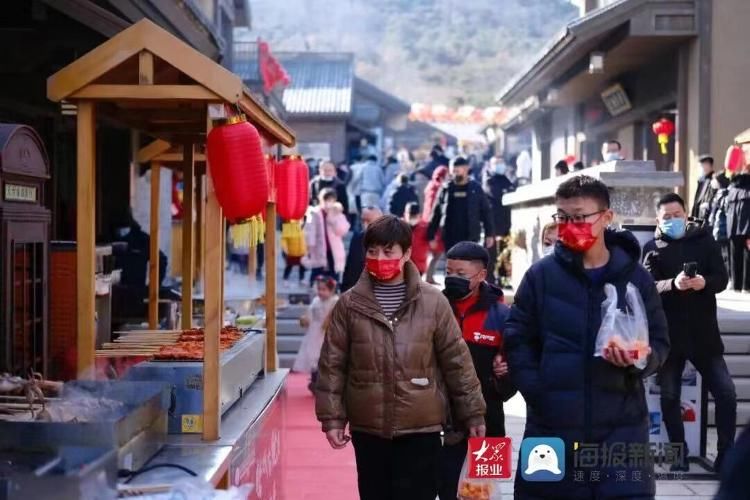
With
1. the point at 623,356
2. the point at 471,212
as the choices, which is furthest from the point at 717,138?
the point at 623,356

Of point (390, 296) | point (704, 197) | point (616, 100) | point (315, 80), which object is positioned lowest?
point (390, 296)

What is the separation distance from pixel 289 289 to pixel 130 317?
6.10 metres

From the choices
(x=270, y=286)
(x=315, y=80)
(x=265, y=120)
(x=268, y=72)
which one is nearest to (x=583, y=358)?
(x=265, y=120)

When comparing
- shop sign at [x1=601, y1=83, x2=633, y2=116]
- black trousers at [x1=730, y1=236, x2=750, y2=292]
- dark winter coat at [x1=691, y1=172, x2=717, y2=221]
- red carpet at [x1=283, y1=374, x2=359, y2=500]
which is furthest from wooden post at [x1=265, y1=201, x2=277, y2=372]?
shop sign at [x1=601, y1=83, x2=633, y2=116]

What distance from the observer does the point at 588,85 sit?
69.8 feet

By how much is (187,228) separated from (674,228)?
11.9ft

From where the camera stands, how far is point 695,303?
25.5ft

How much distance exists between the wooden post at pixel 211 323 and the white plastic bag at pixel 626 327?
1780 mm

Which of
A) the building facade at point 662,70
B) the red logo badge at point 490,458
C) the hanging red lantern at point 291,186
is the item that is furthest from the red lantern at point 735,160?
the red logo badge at point 490,458

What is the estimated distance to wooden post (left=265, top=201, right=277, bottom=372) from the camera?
7.18 metres

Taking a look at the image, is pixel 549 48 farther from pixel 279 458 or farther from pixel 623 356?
pixel 623 356

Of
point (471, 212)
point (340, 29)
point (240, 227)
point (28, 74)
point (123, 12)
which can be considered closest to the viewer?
point (240, 227)

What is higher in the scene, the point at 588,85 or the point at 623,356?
the point at 588,85

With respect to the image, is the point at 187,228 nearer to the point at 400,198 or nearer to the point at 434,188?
the point at 434,188
